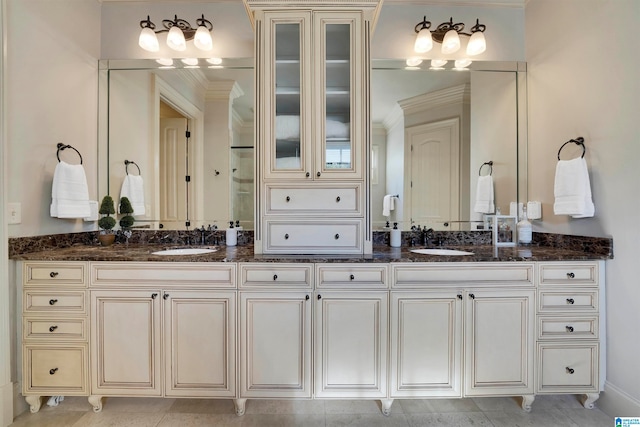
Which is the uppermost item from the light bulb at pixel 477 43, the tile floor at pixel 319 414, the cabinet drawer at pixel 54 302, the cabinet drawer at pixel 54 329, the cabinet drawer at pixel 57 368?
the light bulb at pixel 477 43

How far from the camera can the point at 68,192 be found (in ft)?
6.15

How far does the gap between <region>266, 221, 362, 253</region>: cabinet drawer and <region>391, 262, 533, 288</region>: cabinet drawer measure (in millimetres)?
325

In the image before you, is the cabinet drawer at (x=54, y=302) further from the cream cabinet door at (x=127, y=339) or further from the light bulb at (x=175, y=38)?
the light bulb at (x=175, y=38)

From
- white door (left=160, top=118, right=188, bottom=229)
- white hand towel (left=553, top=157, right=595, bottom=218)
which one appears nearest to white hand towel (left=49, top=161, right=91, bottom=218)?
white door (left=160, top=118, right=188, bottom=229)

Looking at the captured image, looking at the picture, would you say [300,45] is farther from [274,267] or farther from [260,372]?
[260,372]

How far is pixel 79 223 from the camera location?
6.97ft

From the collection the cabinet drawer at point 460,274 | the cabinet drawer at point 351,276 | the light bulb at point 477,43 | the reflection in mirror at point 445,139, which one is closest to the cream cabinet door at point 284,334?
the cabinet drawer at point 351,276

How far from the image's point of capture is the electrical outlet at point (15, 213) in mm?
1647

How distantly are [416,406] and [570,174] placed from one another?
5.52 feet

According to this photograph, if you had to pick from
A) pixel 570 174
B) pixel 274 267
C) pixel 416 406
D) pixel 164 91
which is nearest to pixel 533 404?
pixel 416 406

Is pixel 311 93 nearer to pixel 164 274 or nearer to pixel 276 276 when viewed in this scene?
pixel 276 276

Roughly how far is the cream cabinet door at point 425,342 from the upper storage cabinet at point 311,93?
2.71 ft

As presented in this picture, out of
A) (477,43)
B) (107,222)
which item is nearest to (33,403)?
(107,222)

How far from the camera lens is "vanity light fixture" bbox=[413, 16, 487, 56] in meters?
2.21
